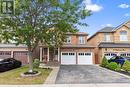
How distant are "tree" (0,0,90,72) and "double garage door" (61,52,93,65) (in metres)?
18.2

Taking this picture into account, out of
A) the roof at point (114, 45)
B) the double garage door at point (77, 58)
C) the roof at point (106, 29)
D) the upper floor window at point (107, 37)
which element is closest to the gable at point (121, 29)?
the upper floor window at point (107, 37)

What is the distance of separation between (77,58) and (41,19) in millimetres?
19643

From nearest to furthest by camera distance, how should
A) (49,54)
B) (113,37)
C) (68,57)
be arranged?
(49,54)
(68,57)
(113,37)

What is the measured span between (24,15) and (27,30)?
2.24 metres

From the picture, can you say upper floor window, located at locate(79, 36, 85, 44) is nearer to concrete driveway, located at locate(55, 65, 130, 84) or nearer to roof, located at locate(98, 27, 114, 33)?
roof, located at locate(98, 27, 114, 33)

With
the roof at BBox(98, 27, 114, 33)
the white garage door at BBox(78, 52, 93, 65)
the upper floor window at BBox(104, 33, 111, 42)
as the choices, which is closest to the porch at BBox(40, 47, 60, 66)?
the white garage door at BBox(78, 52, 93, 65)

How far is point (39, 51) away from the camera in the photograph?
145ft

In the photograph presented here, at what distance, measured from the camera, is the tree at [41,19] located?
2448 centimetres

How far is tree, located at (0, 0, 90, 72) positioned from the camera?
2448cm

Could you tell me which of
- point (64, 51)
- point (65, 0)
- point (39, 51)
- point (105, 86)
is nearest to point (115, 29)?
point (64, 51)

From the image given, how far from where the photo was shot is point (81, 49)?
145 ft

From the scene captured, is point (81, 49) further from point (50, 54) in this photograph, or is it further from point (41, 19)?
point (41, 19)

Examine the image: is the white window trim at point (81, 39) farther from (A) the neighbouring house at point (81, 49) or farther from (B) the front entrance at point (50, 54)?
(B) the front entrance at point (50, 54)

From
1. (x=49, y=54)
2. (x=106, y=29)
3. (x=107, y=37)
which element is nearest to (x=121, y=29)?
(x=107, y=37)
